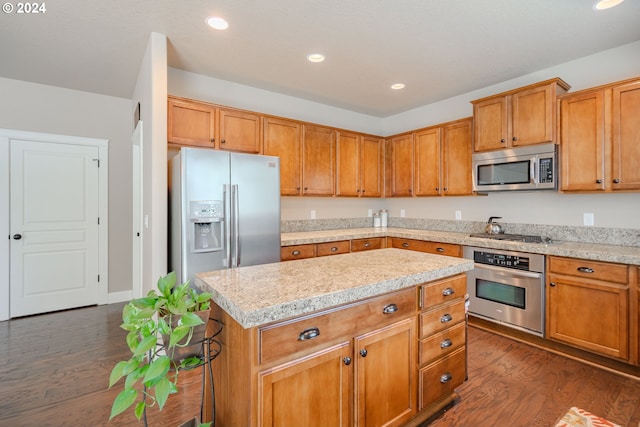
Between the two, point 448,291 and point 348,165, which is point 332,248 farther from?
point 448,291

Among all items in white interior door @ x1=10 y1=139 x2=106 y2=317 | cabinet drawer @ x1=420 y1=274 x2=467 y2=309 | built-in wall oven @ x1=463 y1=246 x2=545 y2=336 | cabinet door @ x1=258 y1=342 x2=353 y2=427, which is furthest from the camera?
white interior door @ x1=10 y1=139 x2=106 y2=317

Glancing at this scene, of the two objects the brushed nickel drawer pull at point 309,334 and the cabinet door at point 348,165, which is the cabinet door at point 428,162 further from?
the brushed nickel drawer pull at point 309,334

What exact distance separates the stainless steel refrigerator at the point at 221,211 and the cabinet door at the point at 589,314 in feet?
8.26

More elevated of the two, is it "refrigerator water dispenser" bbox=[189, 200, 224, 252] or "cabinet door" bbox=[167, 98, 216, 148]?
"cabinet door" bbox=[167, 98, 216, 148]

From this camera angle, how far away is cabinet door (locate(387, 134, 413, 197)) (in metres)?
4.34

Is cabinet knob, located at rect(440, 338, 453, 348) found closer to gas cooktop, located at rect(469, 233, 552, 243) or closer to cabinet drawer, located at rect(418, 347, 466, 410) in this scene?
cabinet drawer, located at rect(418, 347, 466, 410)

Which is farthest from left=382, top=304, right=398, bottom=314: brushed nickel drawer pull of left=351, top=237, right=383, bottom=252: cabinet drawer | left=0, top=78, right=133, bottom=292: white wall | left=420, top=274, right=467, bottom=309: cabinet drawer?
left=0, top=78, right=133, bottom=292: white wall

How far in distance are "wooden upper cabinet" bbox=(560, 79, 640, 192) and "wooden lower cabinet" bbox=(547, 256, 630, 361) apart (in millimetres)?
738

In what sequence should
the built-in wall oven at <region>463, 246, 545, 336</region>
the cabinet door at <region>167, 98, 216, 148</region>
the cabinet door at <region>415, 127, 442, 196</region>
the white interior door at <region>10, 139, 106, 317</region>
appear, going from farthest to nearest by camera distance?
the cabinet door at <region>415, 127, 442, 196</region>, the white interior door at <region>10, 139, 106, 317</region>, the cabinet door at <region>167, 98, 216, 148</region>, the built-in wall oven at <region>463, 246, 545, 336</region>

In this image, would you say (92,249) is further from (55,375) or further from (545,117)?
(545,117)

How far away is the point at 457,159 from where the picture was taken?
381cm

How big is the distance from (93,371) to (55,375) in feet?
0.85

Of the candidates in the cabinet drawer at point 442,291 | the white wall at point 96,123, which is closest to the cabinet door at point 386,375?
the cabinet drawer at point 442,291

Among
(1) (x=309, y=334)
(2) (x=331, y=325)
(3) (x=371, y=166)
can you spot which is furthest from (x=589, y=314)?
(3) (x=371, y=166)
